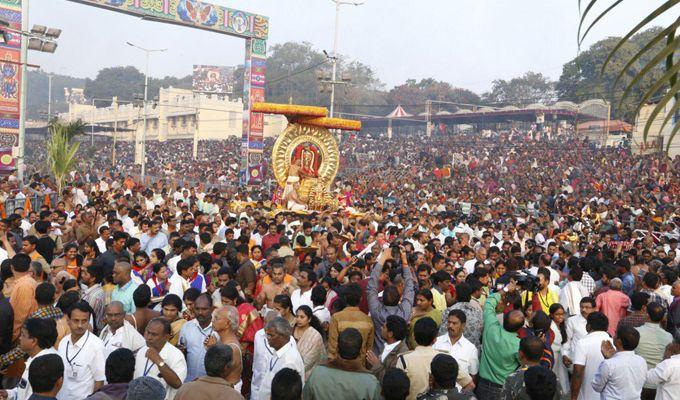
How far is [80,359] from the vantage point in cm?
480

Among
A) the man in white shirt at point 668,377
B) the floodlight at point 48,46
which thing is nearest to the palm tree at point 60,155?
the floodlight at point 48,46

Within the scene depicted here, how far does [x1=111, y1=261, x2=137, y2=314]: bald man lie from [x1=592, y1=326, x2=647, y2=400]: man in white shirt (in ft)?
13.6

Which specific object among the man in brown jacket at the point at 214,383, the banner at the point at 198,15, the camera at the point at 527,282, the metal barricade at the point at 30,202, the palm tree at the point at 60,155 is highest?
the banner at the point at 198,15

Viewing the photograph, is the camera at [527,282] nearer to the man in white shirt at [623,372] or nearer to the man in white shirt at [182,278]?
the man in white shirt at [623,372]

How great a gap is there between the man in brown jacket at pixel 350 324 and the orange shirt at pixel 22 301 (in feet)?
8.54

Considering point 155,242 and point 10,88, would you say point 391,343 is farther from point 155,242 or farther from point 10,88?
point 10,88

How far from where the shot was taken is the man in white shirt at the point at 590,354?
18.6ft

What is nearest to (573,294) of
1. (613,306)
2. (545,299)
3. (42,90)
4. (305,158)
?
(613,306)

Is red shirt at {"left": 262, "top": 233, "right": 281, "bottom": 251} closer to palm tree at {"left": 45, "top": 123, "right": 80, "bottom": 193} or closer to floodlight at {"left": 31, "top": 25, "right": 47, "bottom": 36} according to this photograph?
palm tree at {"left": 45, "top": 123, "right": 80, "bottom": 193}

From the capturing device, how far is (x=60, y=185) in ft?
60.2

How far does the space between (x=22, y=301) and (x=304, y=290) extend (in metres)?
2.61

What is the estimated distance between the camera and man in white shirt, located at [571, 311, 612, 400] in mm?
5660

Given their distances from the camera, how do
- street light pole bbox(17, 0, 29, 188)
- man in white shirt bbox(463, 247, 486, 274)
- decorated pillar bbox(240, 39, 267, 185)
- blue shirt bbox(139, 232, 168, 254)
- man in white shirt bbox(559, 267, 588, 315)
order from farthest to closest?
decorated pillar bbox(240, 39, 267, 185) → street light pole bbox(17, 0, 29, 188) → blue shirt bbox(139, 232, 168, 254) → man in white shirt bbox(463, 247, 486, 274) → man in white shirt bbox(559, 267, 588, 315)

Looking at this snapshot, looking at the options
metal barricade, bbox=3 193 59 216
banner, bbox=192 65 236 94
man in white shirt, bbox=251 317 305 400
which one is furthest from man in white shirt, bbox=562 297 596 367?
banner, bbox=192 65 236 94
